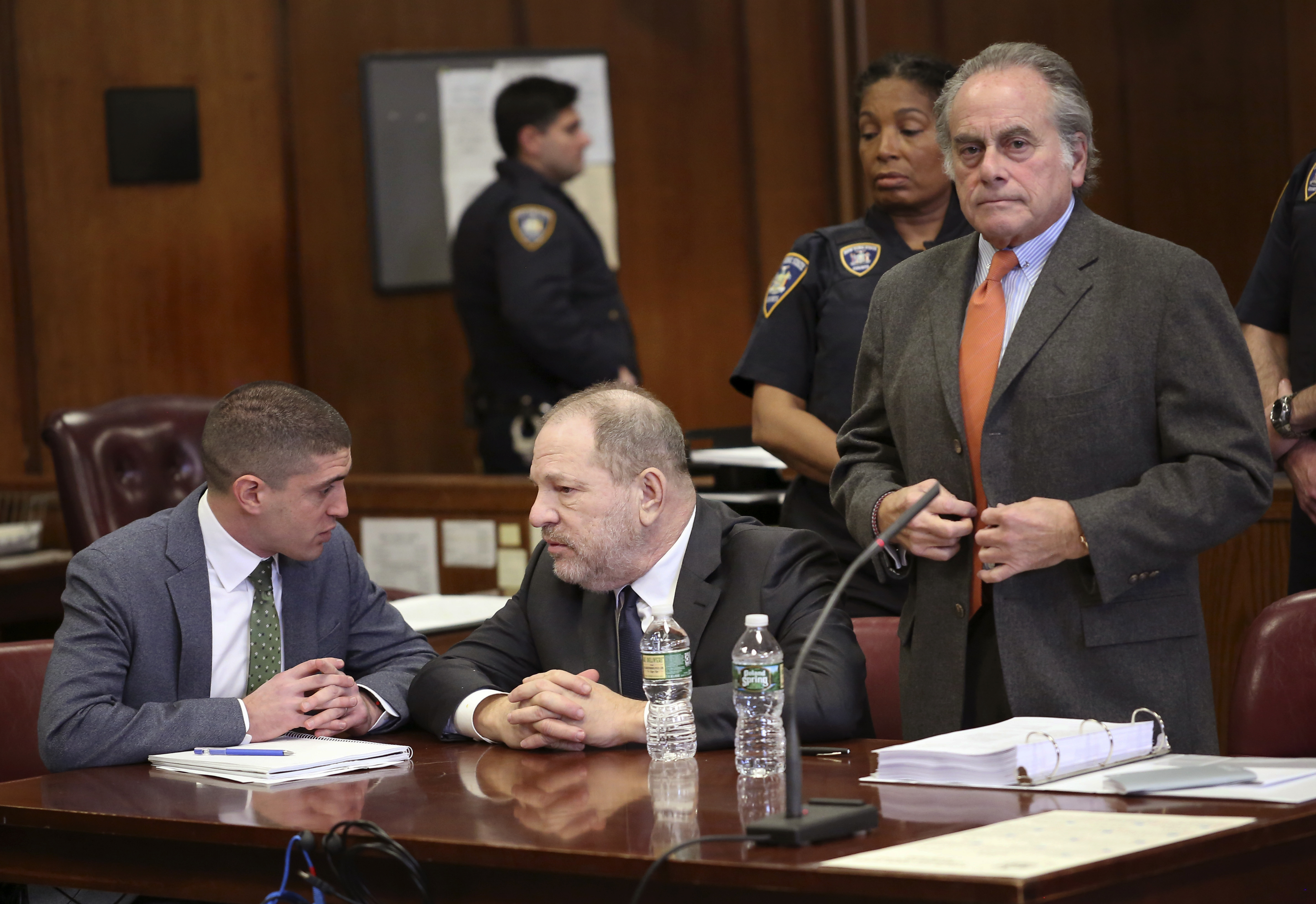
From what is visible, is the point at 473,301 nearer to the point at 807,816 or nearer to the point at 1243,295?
the point at 1243,295

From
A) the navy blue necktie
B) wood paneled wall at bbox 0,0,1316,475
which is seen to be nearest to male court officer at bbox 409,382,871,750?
the navy blue necktie

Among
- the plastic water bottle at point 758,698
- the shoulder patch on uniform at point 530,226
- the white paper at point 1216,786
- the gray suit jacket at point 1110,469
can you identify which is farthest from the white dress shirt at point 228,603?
the shoulder patch on uniform at point 530,226

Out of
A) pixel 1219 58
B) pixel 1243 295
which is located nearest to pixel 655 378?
pixel 1219 58

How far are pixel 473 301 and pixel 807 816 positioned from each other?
369 centimetres

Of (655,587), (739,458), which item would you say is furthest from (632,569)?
(739,458)

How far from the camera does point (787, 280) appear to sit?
10.1ft

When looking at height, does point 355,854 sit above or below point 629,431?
below

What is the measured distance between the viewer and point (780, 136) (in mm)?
6227

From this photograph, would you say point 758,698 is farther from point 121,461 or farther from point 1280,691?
point 121,461

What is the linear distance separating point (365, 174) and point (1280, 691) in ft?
14.0

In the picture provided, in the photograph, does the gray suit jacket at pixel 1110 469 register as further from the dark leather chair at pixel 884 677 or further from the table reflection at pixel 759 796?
the table reflection at pixel 759 796

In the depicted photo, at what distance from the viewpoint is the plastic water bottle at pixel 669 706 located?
211 centimetres

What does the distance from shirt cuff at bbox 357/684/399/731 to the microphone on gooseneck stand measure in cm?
96

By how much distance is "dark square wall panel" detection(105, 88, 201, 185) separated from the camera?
5.42 m
